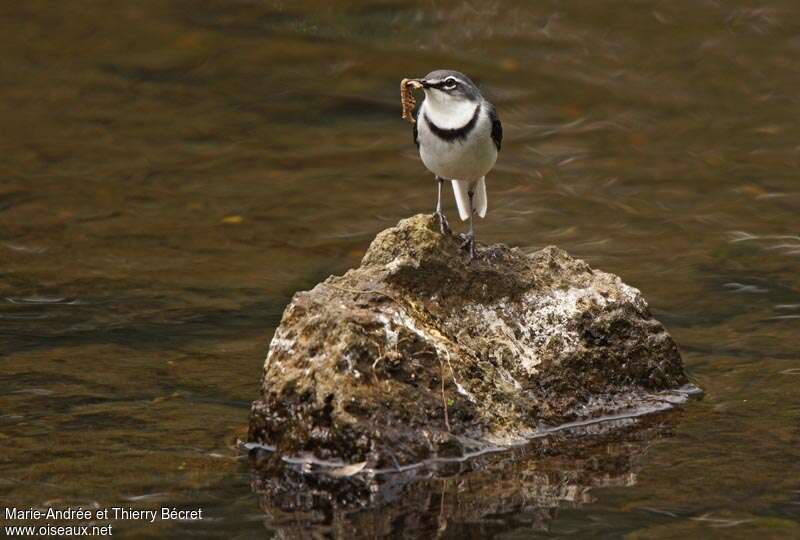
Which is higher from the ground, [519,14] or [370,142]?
[519,14]

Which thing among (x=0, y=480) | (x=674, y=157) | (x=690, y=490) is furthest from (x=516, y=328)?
(x=674, y=157)

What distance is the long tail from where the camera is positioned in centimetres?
827

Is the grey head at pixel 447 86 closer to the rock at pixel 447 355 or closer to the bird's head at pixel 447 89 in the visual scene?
the bird's head at pixel 447 89

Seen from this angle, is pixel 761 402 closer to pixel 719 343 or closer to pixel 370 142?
pixel 719 343

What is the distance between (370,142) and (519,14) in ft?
11.6

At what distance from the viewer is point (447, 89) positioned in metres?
7.51

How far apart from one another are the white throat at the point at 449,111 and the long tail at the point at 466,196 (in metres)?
0.74

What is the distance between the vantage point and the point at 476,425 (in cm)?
700

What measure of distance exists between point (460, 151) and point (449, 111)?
247mm

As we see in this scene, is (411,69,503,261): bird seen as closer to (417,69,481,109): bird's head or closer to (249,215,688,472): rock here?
(417,69,481,109): bird's head

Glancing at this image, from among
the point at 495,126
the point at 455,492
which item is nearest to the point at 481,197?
the point at 495,126

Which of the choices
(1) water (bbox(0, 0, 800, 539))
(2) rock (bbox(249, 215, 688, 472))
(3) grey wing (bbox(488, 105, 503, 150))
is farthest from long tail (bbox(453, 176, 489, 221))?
(1) water (bbox(0, 0, 800, 539))

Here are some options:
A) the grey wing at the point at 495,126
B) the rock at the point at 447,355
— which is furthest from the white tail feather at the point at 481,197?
the rock at the point at 447,355

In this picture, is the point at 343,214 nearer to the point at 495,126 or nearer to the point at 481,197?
the point at 481,197
